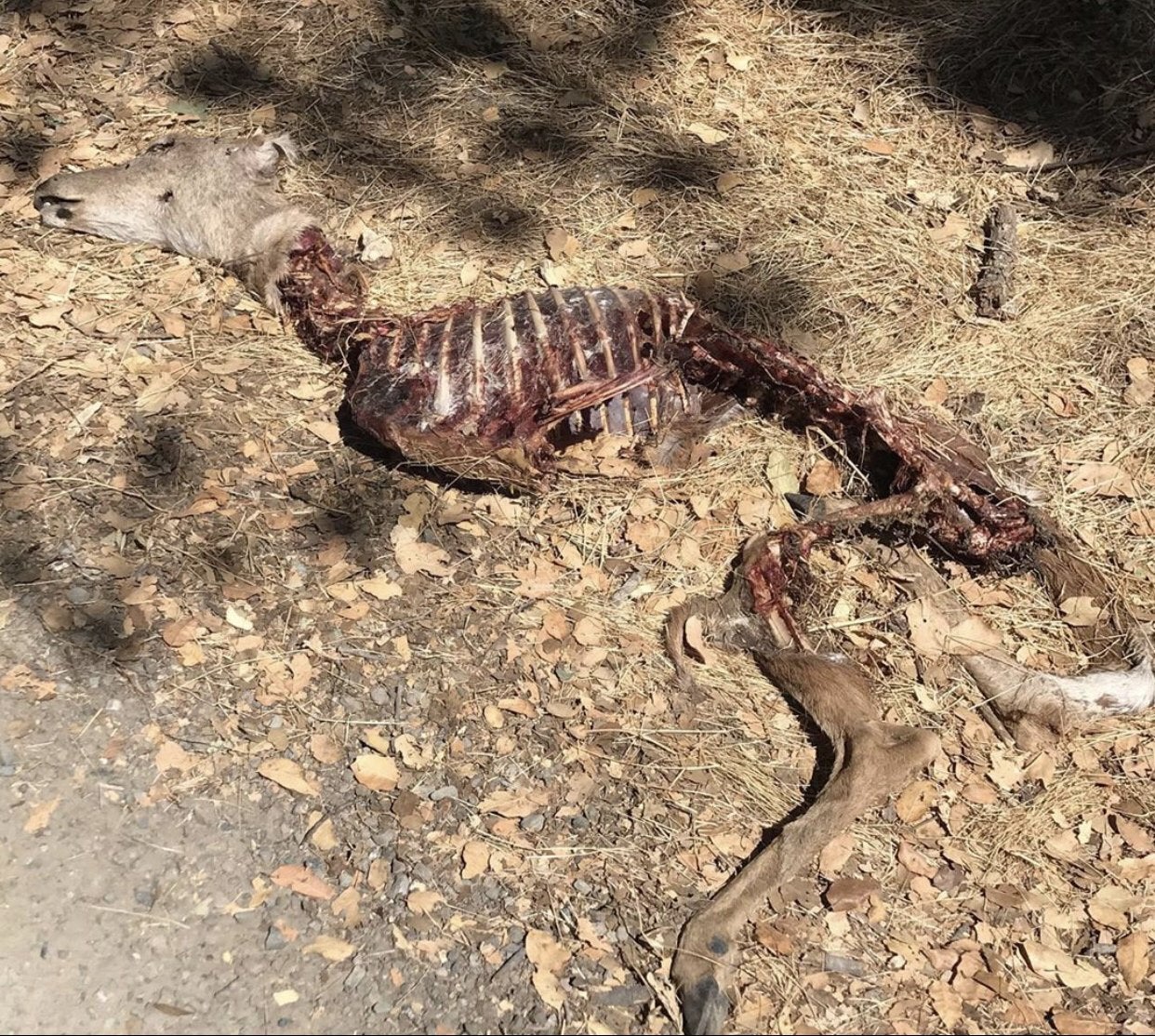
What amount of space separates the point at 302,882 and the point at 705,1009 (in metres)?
0.94

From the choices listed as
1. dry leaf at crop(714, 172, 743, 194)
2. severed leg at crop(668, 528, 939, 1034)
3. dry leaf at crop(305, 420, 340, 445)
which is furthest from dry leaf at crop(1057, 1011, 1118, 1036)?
dry leaf at crop(714, 172, 743, 194)

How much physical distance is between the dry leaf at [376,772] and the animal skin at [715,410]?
0.81 metres

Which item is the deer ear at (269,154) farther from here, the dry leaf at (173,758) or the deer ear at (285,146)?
the dry leaf at (173,758)

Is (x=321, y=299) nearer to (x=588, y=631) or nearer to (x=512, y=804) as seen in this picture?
(x=588, y=631)

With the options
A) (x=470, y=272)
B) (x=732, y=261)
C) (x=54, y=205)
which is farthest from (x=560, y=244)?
(x=54, y=205)

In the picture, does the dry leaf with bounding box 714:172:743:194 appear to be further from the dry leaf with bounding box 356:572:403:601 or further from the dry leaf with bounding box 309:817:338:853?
the dry leaf with bounding box 309:817:338:853

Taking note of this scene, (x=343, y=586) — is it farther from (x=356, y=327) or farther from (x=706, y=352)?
(x=706, y=352)

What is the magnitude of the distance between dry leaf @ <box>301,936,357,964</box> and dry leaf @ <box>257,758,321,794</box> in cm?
38

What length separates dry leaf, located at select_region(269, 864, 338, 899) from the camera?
2.58 meters

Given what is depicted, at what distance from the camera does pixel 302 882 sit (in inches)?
102

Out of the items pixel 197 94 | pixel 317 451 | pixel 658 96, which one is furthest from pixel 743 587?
pixel 197 94

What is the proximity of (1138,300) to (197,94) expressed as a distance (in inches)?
142

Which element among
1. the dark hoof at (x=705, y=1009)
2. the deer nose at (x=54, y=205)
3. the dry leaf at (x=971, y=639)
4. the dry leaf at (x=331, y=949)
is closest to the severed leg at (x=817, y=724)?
the dark hoof at (x=705, y=1009)

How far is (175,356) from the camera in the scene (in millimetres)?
3729
